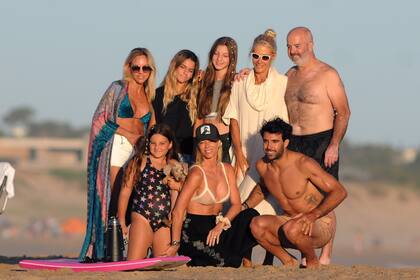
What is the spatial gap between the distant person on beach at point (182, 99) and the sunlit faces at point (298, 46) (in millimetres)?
883

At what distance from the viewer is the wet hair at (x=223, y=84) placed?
1182cm

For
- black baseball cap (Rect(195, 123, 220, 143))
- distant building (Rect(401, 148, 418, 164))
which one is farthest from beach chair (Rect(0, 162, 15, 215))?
→ distant building (Rect(401, 148, 418, 164))

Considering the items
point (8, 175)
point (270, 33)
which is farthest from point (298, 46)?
point (8, 175)

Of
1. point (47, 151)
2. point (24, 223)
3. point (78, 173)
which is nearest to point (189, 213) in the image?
point (24, 223)

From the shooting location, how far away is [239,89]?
11.9 m

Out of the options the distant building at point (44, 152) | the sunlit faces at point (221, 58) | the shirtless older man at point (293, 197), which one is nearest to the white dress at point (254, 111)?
the sunlit faces at point (221, 58)

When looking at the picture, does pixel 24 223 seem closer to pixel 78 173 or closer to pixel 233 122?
pixel 78 173

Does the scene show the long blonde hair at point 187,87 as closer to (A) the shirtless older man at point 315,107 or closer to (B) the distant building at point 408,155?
(A) the shirtless older man at point 315,107

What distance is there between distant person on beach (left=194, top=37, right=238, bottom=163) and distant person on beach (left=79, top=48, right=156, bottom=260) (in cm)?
51

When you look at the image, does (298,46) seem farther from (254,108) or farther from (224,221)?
(224,221)

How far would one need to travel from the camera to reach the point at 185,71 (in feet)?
39.5

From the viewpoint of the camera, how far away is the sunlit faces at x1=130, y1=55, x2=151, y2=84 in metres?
12.1

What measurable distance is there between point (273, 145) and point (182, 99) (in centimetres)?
125

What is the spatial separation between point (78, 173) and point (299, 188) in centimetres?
4001
